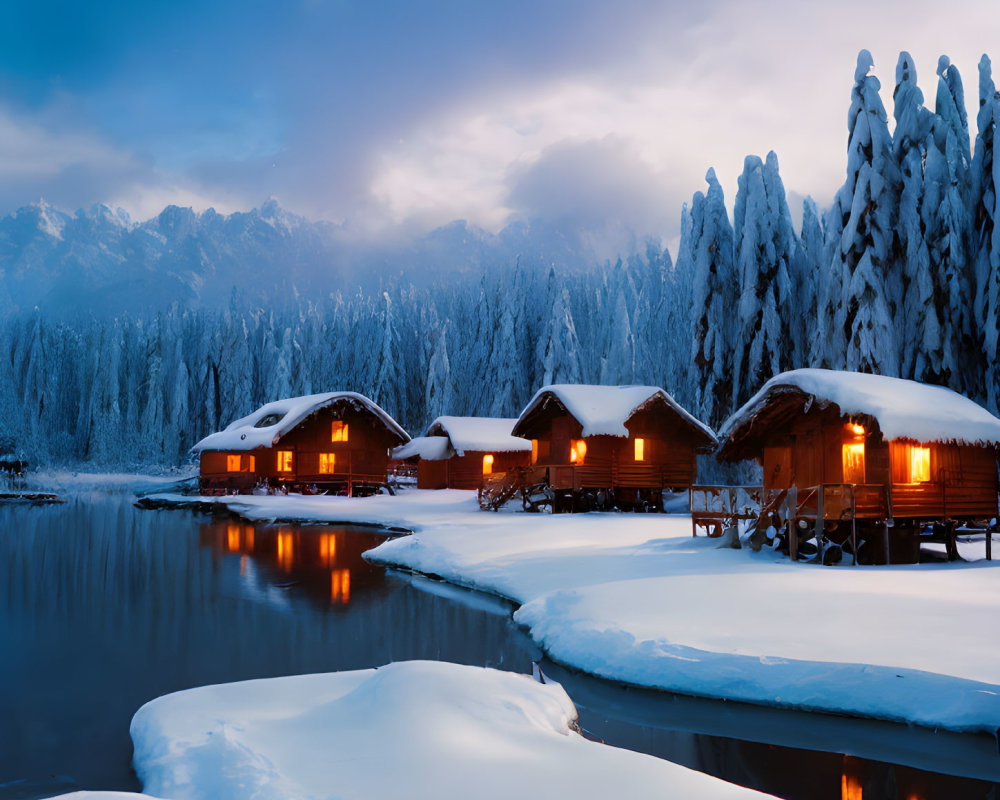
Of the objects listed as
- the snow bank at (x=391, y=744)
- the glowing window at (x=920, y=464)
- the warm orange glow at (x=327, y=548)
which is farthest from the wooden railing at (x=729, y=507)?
the snow bank at (x=391, y=744)

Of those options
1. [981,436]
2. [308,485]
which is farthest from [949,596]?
[308,485]

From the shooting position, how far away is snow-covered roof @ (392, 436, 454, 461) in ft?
158

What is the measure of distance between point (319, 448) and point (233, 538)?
18543 millimetres

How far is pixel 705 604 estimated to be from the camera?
42.6ft

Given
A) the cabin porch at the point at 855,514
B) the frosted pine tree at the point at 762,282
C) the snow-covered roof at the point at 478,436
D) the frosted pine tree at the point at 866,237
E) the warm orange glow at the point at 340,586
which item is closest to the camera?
the warm orange glow at the point at 340,586

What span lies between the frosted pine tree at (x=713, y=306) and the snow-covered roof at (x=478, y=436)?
12.0 m

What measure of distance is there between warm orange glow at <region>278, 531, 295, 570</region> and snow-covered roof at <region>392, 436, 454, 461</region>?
18965mm

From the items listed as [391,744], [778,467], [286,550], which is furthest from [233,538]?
[391,744]

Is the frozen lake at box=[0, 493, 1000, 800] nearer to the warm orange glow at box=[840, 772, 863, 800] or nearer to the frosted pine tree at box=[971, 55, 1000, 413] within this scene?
the warm orange glow at box=[840, 772, 863, 800]

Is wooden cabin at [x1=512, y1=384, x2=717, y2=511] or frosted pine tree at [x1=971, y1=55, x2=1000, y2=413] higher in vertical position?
frosted pine tree at [x1=971, y1=55, x2=1000, y2=413]

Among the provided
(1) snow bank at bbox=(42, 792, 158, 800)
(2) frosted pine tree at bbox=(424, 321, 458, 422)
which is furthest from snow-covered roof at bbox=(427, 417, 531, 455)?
(1) snow bank at bbox=(42, 792, 158, 800)

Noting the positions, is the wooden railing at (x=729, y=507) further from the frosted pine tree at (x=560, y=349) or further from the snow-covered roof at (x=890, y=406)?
the frosted pine tree at (x=560, y=349)

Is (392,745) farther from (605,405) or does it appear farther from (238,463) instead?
(238,463)

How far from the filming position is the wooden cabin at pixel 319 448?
45219 millimetres
